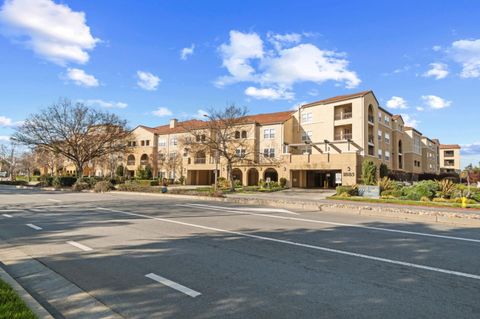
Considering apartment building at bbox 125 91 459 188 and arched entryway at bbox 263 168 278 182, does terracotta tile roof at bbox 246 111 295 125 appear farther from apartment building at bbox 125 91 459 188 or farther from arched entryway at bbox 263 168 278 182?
arched entryway at bbox 263 168 278 182

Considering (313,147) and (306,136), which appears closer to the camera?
(313,147)

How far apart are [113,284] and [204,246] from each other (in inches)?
108

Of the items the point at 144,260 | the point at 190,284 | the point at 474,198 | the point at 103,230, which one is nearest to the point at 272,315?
the point at 190,284

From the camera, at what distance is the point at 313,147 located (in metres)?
45.4

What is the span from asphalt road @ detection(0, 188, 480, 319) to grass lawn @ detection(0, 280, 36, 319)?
36.7 inches

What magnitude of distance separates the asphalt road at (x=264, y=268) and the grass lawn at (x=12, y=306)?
93 cm

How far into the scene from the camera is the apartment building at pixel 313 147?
41.5 meters

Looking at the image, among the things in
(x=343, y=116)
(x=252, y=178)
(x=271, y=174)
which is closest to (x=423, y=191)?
(x=343, y=116)

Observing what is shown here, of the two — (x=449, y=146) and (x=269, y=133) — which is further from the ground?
(x=449, y=146)

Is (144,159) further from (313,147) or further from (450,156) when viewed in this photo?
(450,156)

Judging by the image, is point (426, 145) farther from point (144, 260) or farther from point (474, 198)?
point (144, 260)

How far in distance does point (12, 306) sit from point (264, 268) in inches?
146

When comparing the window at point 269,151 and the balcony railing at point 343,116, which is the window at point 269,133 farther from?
the balcony railing at point 343,116

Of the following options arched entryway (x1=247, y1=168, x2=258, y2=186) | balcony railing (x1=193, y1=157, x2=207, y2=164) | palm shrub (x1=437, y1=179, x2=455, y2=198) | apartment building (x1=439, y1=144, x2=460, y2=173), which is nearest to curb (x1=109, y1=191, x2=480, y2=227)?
palm shrub (x1=437, y1=179, x2=455, y2=198)
